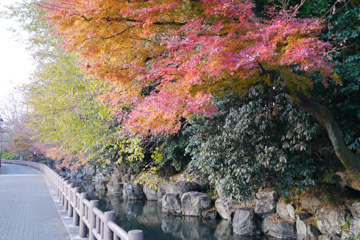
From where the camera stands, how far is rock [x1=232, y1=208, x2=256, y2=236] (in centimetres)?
1025

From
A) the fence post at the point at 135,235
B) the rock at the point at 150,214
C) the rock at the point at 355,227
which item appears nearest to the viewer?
the fence post at the point at 135,235

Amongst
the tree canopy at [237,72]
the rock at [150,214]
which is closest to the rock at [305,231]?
the tree canopy at [237,72]

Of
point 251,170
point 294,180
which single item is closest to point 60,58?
point 251,170

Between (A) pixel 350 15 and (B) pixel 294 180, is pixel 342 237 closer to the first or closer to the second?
(B) pixel 294 180

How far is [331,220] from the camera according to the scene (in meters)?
8.47

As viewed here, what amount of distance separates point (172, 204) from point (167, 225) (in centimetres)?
159

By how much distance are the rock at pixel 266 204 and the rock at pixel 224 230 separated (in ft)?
4.17

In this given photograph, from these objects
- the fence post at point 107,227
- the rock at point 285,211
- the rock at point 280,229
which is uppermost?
the fence post at point 107,227

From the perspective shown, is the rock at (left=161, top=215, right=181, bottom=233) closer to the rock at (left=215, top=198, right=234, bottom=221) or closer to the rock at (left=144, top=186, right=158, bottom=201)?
the rock at (left=215, top=198, right=234, bottom=221)

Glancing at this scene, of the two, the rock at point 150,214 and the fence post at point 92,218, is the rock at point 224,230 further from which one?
the fence post at point 92,218

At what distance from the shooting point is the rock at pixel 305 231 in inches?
344

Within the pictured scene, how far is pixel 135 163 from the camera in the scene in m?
18.0

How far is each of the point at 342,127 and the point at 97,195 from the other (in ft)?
53.5

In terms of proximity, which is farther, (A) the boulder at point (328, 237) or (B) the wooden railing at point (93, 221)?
(A) the boulder at point (328, 237)
